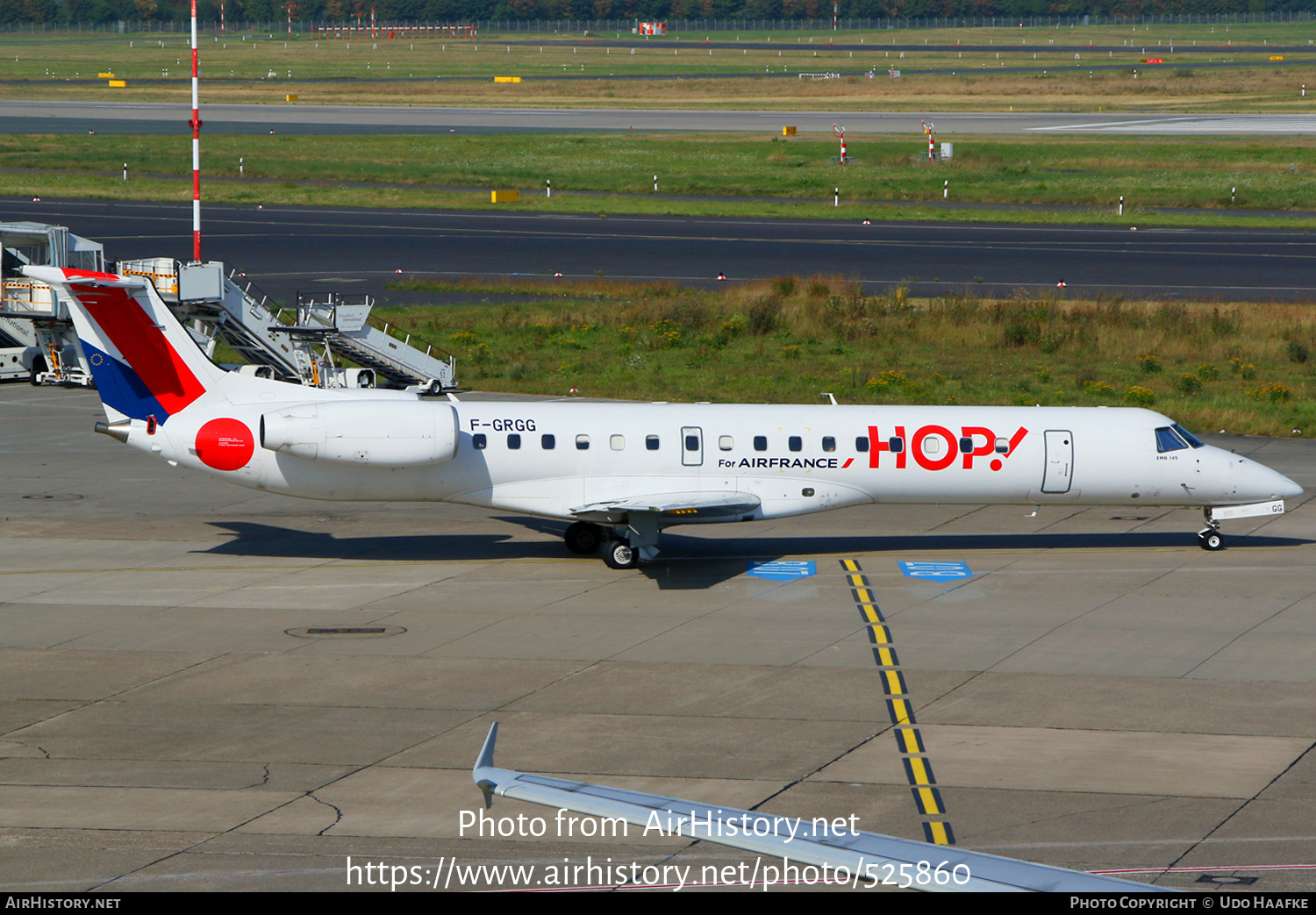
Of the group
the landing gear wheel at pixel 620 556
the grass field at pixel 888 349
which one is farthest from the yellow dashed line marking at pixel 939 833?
the grass field at pixel 888 349

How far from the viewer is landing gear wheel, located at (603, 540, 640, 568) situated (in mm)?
26281

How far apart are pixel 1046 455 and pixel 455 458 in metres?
11.0

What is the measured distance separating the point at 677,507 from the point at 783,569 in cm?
273

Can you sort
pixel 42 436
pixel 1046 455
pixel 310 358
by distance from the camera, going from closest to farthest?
1. pixel 1046 455
2. pixel 42 436
3. pixel 310 358

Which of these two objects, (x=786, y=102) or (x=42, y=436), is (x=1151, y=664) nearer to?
(x=42, y=436)

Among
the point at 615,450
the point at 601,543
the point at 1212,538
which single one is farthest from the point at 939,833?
the point at 1212,538

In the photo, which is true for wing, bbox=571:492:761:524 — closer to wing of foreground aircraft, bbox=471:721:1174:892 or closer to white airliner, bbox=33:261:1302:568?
white airliner, bbox=33:261:1302:568

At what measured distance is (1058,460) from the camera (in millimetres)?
27047

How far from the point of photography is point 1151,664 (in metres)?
20.8

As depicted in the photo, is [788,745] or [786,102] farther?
[786,102]

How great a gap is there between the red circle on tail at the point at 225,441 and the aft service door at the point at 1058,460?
47.6ft

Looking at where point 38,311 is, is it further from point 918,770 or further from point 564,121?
point 564,121
